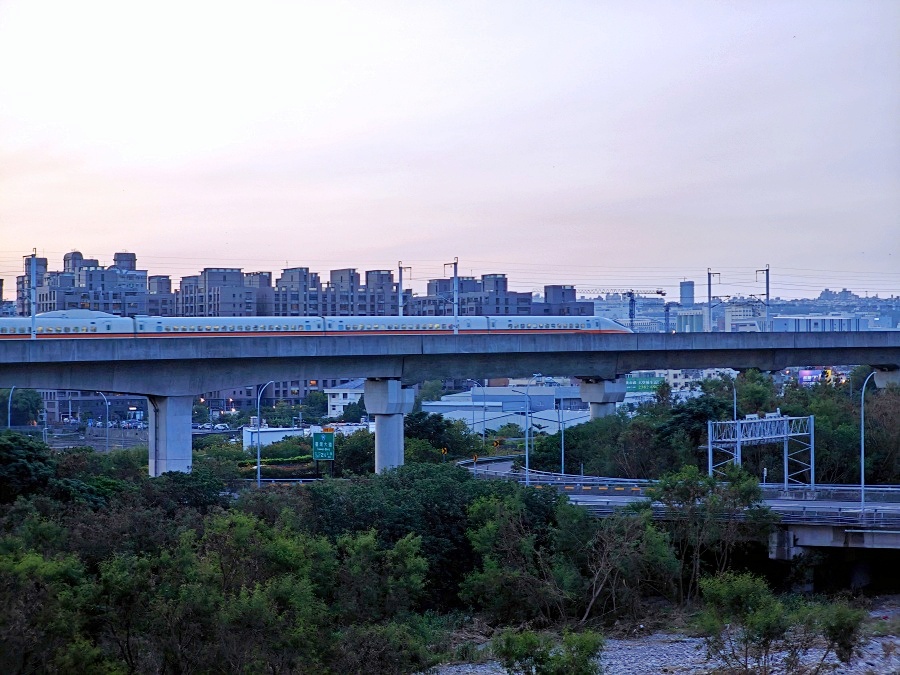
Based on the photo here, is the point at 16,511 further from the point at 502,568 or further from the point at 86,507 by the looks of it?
the point at 502,568

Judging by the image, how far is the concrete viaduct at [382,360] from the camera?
3741cm

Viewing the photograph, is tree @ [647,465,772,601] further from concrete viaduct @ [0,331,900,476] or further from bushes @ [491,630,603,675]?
concrete viaduct @ [0,331,900,476]

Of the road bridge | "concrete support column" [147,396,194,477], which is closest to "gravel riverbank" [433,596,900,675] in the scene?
the road bridge

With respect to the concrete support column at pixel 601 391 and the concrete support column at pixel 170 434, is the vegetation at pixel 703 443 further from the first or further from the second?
the concrete support column at pixel 170 434

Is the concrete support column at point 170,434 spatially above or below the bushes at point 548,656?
above

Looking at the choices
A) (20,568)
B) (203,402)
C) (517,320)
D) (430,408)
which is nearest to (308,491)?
(20,568)

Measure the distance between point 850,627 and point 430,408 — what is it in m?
77.2

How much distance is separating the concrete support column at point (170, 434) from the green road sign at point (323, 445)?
9667mm

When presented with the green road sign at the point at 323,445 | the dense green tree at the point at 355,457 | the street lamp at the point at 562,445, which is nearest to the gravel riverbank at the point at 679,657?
the street lamp at the point at 562,445

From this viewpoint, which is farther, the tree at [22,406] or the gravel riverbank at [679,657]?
the tree at [22,406]

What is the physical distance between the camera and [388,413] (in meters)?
45.3

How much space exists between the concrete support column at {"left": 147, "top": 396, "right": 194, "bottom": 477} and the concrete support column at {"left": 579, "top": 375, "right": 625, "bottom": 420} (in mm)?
21522

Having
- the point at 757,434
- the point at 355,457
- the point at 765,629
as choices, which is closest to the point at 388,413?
the point at 355,457

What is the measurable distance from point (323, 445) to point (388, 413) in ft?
18.3
